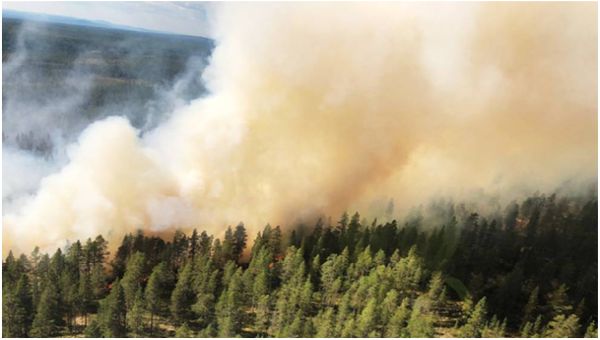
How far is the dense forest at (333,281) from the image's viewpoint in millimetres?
4617

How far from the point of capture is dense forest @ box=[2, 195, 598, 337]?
4.62 metres

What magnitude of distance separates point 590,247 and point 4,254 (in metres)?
4.97

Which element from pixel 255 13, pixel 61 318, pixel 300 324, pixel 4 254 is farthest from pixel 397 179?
pixel 4 254

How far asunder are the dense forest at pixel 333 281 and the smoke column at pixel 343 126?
195 mm

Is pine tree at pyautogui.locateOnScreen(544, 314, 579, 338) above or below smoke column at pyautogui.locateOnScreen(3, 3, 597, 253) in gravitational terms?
below

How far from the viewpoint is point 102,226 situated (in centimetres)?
471

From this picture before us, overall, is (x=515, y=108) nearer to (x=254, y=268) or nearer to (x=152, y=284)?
(x=254, y=268)

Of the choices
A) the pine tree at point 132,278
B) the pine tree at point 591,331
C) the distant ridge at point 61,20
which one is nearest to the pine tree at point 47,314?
the pine tree at point 132,278

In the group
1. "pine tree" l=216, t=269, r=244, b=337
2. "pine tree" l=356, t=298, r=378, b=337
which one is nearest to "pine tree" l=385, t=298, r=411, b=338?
"pine tree" l=356, t=298, r=378, b=337

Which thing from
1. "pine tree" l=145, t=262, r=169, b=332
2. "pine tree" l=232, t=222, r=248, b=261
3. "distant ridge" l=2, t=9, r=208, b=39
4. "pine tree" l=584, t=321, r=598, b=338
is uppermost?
"distant ridge" l=2, t=9, r=208, b=39

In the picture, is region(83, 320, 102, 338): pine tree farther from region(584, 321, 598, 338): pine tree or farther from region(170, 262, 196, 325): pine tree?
region(584, 321, 598, 338): pine tree

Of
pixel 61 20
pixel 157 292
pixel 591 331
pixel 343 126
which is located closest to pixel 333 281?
pixel 343 126

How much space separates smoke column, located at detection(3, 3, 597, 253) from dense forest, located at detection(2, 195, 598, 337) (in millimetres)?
195

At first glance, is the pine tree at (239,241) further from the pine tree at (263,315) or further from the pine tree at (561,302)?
the pine tree at (561,302)
